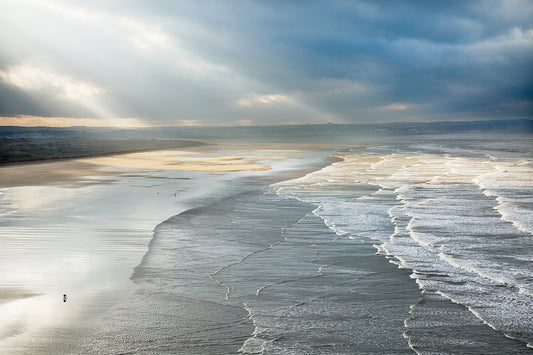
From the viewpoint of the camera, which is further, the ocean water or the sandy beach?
the sandy beach

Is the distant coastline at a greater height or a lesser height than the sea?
greater

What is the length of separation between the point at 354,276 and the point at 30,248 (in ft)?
23.6

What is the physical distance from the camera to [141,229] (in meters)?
14.0

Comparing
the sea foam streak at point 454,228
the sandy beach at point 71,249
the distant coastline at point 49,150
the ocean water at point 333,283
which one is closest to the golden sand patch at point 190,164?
the distant coastline at point 49,150

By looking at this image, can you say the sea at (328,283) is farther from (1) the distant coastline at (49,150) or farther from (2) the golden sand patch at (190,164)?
(1) the distant coastline at (49,150)

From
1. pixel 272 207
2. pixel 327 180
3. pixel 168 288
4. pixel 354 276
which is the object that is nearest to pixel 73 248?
pixel 168 288

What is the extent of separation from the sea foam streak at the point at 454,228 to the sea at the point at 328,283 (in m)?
0.04

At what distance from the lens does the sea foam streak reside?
8.27m

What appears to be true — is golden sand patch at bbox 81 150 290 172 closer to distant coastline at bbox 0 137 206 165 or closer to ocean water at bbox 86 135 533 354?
distant coastline at bbox 0 137 206 165

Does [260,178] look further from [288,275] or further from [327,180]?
[288,275]

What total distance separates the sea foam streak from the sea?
1.6 inches

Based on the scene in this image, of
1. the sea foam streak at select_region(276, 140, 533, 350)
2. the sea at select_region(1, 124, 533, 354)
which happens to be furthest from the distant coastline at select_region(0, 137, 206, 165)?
the sea at select_region(1, 124, 533, 354)

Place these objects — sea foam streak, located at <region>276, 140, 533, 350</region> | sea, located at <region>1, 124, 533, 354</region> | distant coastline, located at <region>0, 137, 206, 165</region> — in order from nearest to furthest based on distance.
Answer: sea, located at <region>1, 124, 533, 354</region>
sea foam streak, located at <region>276, 140, 533, 350</region>
distant coastline, located at <region>0, 137, 206, 165</region>

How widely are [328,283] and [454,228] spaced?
6.28 metres
